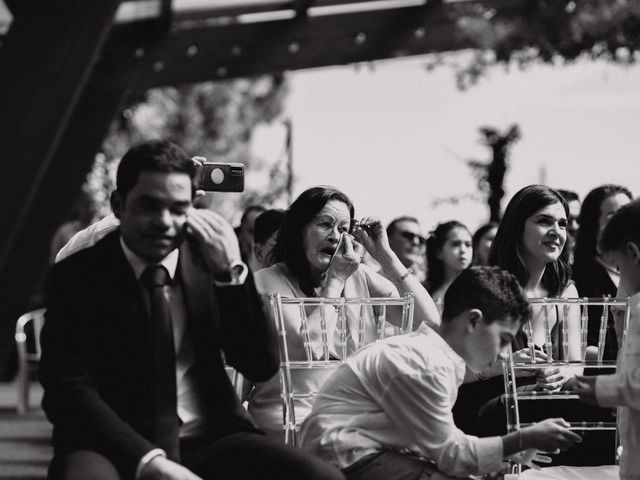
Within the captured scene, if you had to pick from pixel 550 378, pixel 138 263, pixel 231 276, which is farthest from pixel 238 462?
pixel 550 378

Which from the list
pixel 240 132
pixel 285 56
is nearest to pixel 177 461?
pixel 285 56

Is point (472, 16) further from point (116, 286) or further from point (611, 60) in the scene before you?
point (116, 286)

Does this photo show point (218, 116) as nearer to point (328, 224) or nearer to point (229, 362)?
point (328, 224)

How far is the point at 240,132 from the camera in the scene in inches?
1772

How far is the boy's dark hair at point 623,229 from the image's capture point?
459 cm

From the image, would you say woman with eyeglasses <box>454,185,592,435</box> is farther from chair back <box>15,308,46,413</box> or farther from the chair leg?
the chair leg

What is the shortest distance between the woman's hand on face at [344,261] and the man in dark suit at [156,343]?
1.48m

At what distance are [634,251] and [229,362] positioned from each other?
149cm

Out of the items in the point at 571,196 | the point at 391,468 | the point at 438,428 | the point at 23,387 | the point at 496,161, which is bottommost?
the point at 23,387

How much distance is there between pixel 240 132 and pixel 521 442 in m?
41.2

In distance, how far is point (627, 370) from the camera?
4348 mm

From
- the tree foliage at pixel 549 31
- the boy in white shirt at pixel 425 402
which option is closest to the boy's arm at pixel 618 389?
the boy in white shirt at pixel 425 402

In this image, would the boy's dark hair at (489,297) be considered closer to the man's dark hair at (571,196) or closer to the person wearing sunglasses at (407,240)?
the man's dark hair at (571,196)

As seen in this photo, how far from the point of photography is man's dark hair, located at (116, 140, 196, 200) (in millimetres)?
3869
